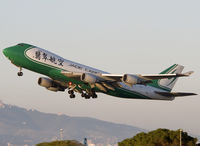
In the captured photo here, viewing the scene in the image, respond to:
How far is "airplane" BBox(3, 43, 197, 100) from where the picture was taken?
72375mm

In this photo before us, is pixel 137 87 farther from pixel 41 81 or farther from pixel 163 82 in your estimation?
pixel 41 81

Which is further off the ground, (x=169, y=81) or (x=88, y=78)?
(x=169, y=81)

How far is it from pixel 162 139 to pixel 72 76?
794 inches

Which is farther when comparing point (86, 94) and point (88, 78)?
point (86, 94)

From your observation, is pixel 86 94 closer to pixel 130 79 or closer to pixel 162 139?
pixel 130 79

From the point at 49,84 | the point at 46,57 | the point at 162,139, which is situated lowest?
the point at 162,139

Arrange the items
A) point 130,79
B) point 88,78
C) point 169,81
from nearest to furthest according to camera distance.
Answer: point 130,79
point 88,78
point 169,81

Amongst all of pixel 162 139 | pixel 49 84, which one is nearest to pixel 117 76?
pixel 49 84

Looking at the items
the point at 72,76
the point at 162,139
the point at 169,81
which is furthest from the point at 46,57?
the point at 169,81

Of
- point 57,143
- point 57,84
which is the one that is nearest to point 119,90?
point 57,84

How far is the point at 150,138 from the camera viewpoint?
283ft

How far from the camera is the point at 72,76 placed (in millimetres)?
72750

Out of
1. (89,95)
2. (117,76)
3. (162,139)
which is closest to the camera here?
(117,76)

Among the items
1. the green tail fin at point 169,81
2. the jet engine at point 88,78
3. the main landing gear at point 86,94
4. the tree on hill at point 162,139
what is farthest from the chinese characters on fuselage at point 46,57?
the tree on hill at point 162,139
